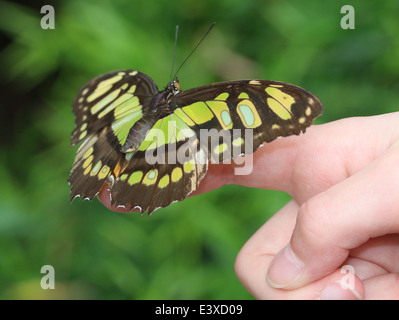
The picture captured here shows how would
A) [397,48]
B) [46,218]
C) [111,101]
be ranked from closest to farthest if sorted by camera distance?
[111,101] → [397,48] → [46,218]

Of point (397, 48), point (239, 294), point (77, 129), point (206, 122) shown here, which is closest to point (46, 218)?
point (77, 129)

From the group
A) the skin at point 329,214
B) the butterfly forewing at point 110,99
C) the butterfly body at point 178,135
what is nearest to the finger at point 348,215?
the skin at point 329,214

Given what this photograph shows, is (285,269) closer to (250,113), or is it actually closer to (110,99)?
(250,113)

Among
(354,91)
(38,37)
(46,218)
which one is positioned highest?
(38,37)

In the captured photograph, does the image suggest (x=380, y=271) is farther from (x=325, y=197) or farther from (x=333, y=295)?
(x=325, y=197)

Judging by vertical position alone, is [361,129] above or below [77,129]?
below

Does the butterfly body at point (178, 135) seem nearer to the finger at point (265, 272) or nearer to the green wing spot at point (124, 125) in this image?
the green wing spot at point (124, 125)

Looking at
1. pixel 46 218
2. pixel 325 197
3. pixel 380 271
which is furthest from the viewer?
pixel 46 218
